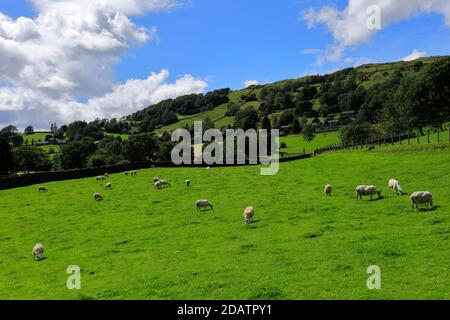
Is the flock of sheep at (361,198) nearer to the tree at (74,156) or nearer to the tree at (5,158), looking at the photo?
the tree at (5,158)

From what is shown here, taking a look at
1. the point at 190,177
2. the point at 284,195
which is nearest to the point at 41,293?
the point at 284,195

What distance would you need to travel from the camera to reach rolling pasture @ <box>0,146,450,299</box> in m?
15.9

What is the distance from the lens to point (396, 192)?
3119 centimetres

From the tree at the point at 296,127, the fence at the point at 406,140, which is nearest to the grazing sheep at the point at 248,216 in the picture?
the fence at the point at 406,140

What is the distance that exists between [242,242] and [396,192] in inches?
584

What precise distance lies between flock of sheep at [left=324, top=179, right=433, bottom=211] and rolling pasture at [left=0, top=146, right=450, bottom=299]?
0.58 meters

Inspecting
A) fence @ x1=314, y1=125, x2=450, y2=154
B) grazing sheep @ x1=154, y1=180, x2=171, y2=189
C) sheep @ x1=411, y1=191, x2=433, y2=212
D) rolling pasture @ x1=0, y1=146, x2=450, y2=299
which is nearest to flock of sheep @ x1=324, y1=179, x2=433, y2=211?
sheep @ x1=411, y1=191, x2=433, y2=212

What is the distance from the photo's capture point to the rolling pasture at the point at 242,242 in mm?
15914

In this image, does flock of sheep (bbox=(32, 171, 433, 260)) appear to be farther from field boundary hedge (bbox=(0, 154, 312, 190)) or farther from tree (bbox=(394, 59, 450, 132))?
tree (bbox=(394, 59, 450, 132))

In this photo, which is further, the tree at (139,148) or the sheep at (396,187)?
the tree at (139,148)

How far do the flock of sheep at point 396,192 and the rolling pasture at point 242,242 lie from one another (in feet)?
1.90
